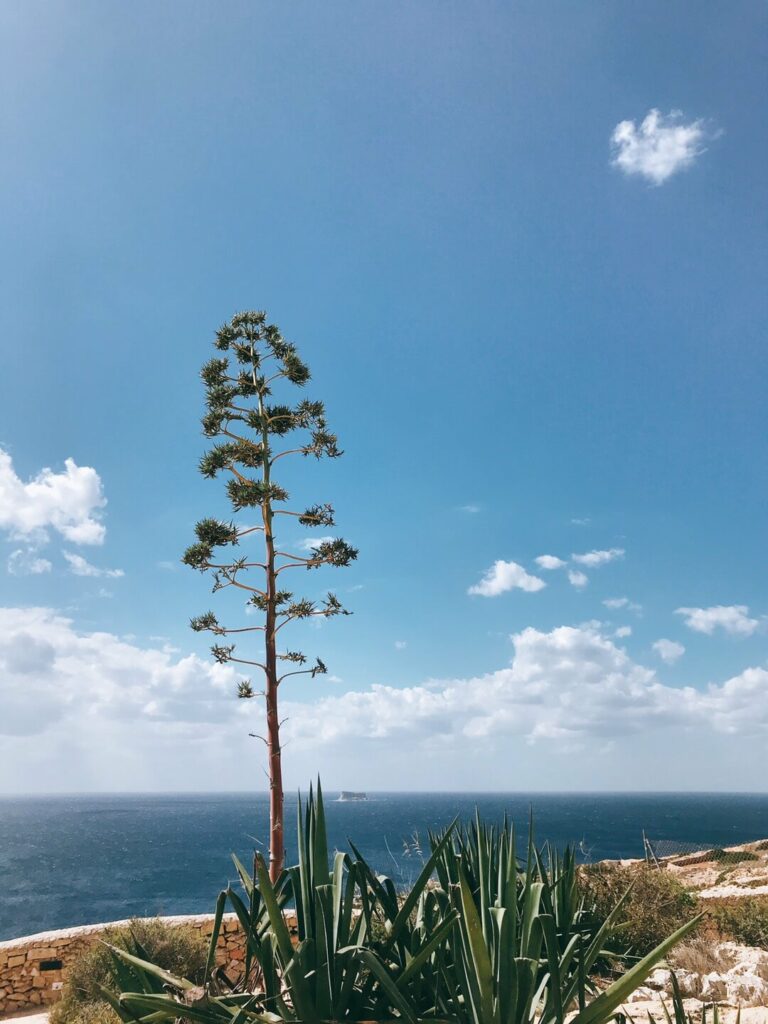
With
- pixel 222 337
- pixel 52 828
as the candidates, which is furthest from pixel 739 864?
pixel 52 828

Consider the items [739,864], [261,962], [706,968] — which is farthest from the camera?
[739,864]

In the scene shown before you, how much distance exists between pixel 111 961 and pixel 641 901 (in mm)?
6286

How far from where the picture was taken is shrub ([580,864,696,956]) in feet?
25.3

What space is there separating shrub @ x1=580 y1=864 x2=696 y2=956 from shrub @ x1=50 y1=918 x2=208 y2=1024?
4.71m

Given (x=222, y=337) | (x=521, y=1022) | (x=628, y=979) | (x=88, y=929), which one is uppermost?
(x=222, y=337)

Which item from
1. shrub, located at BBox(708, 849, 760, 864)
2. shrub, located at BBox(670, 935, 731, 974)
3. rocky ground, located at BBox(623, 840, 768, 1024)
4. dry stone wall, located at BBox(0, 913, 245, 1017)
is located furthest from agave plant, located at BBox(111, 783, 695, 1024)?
shrub, located at BBox(708, 849, 760, 864)

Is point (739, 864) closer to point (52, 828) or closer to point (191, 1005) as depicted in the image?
point (191, 1005)

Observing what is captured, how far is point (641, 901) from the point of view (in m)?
8.62

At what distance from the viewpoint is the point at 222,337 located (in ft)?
32.9

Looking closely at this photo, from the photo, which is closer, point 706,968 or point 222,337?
point 706,968

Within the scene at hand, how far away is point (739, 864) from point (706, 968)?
59.7 ft

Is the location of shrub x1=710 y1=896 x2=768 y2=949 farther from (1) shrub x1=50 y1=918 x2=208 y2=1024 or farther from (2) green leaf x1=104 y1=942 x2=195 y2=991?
(2) green leaf x1=104 y1=942 x2=195 y2=991

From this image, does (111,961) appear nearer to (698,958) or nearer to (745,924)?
(698,958)

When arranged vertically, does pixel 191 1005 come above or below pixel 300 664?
below
